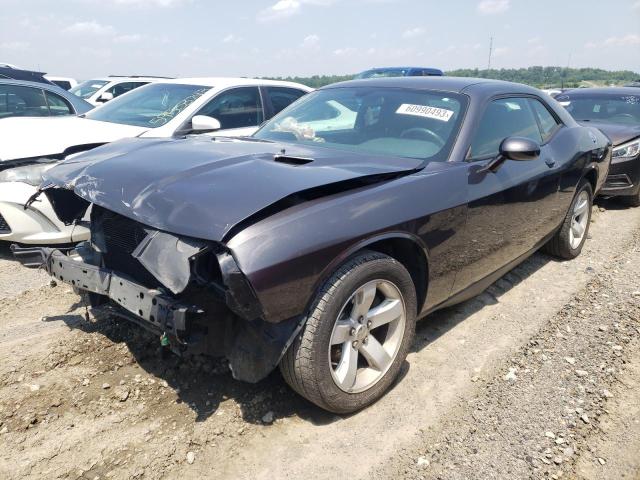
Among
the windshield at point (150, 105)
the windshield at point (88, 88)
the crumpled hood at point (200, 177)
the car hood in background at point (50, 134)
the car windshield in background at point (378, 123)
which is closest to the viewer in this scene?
the crumpled hood at point (200, 177)

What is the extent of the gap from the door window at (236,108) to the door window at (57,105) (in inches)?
87.2

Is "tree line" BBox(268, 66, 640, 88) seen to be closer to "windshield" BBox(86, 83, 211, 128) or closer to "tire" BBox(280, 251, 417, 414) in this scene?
"windshield" BBox(86, 83, 211, 128)

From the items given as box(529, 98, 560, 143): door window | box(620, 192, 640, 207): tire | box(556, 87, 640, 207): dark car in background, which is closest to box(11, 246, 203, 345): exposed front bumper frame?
box(529, 98, 560, 143): door window

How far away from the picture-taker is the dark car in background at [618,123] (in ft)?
21.2

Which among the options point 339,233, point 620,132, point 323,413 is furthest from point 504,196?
point 620,132

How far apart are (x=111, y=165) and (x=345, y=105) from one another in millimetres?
1746

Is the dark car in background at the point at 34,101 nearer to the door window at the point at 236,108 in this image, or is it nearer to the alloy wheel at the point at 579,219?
the door window at the point at 236,108

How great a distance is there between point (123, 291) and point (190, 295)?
339 millimetres

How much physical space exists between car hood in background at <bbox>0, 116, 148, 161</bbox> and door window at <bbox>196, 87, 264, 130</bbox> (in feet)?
2.61

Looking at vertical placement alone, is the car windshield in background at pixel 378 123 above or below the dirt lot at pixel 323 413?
above

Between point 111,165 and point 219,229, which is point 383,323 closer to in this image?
point 219,229

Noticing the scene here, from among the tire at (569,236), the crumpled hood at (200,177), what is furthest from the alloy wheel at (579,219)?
the crumpled hood at (200,177)

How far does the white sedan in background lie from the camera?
13.4 ft

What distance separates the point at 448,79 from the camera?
3.62m
